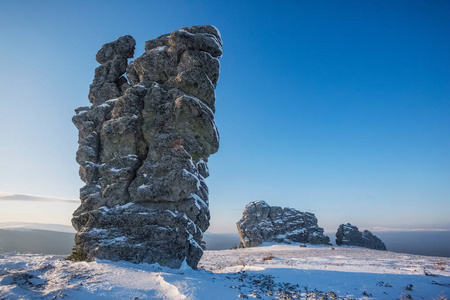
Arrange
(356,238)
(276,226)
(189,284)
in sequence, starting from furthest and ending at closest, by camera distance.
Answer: (356,238) → (276,226) → (189,284)

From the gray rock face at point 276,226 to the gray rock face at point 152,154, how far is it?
5134cm

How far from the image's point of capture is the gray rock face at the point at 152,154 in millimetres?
15609

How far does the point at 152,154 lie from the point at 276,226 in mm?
59139

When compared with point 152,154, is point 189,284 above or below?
below

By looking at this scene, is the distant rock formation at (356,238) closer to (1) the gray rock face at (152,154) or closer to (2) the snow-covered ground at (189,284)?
(2) the snow-covered ground at (189,284)

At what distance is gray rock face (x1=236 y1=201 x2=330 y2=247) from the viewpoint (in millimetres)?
64500

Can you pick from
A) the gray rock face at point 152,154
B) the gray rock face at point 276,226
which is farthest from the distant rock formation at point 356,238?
the gray rock face at point 152,154

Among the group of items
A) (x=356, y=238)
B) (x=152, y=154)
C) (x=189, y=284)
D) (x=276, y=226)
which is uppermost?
(x=152, y=154)

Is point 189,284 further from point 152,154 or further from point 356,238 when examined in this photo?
point 356,238

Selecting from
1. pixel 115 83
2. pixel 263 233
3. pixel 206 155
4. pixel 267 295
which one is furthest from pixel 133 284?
pixel 263 233

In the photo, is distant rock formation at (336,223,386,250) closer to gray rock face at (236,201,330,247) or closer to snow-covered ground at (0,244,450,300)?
gray rock face at (236,201,330,247)

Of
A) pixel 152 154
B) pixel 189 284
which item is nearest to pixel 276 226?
pixel 152 154

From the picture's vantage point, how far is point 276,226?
67.5 meters

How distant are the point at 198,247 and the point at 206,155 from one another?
7.78 m
